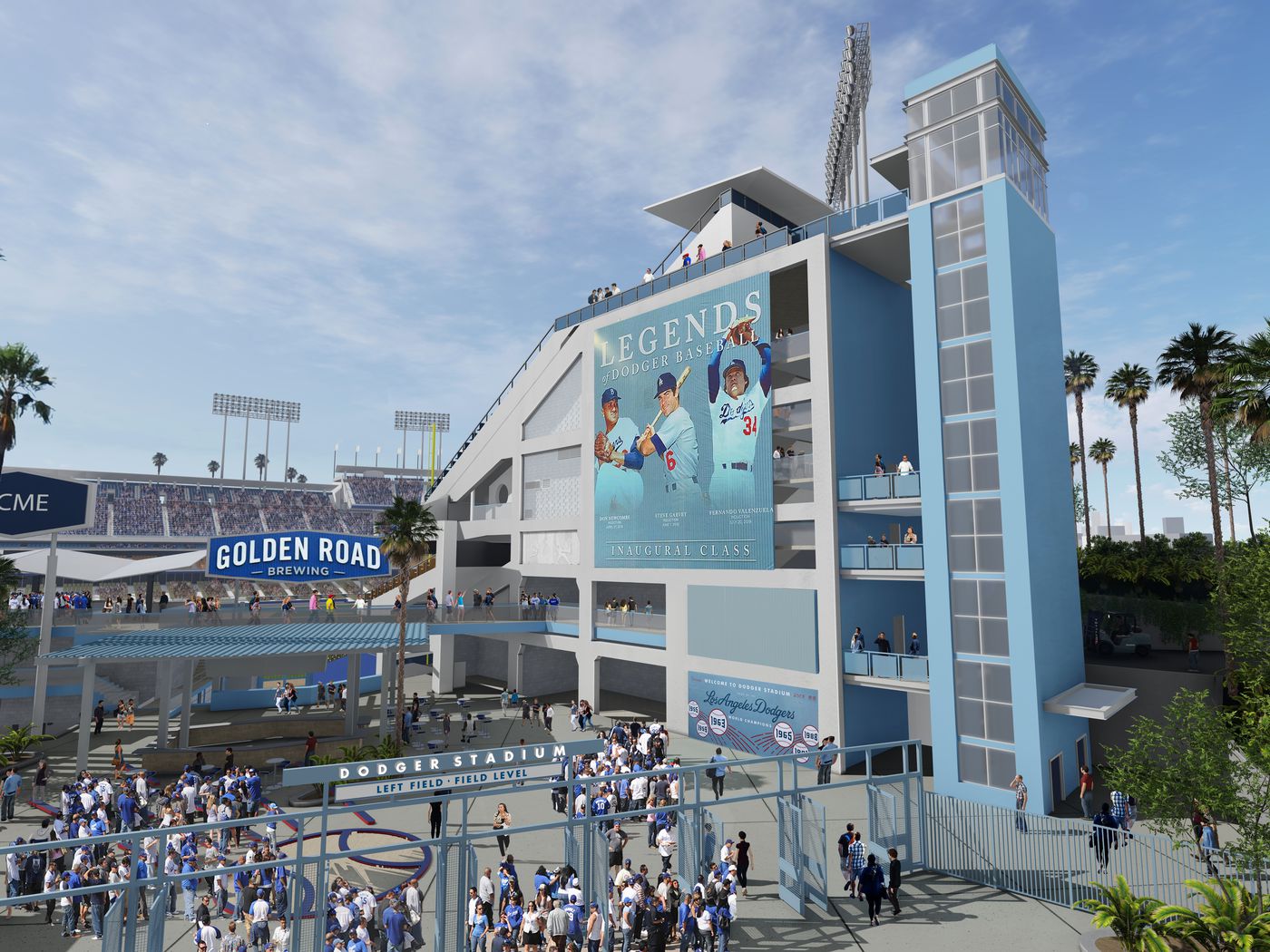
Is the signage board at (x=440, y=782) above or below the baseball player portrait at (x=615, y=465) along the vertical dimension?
below

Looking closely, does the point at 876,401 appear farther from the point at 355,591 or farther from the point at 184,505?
the point at 184,505

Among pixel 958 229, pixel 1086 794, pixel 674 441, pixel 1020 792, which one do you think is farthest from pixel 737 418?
pixel 1086 794

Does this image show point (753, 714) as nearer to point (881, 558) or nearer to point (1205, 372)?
point (881, 558)

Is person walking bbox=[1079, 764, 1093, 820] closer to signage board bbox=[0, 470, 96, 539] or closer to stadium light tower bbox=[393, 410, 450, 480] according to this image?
signage board bbox=[0, 470, 96, 539]

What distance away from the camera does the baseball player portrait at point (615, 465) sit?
39594 mm

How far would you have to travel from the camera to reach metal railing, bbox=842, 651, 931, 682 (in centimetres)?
2777

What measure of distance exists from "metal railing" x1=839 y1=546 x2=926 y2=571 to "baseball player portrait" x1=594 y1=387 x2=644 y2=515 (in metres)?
12.2

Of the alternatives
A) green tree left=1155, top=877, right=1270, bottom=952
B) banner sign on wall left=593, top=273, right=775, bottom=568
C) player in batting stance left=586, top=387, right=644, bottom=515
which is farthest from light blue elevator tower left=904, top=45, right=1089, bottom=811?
player in batting stance left=586, top=387, right=644, bottom=515

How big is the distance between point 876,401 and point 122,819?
102 feet

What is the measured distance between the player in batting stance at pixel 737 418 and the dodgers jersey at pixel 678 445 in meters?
1.35

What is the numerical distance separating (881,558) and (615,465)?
15935 mm

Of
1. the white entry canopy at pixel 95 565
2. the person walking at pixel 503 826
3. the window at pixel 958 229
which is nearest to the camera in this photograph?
the person walking at pixel 503 826

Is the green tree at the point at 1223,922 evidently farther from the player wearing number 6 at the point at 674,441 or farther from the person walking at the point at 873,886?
the player wearing number 6 at the point at 674,441

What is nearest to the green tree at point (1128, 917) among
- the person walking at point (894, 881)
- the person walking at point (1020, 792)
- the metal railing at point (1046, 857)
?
the metal railing at point (1046, 857)
